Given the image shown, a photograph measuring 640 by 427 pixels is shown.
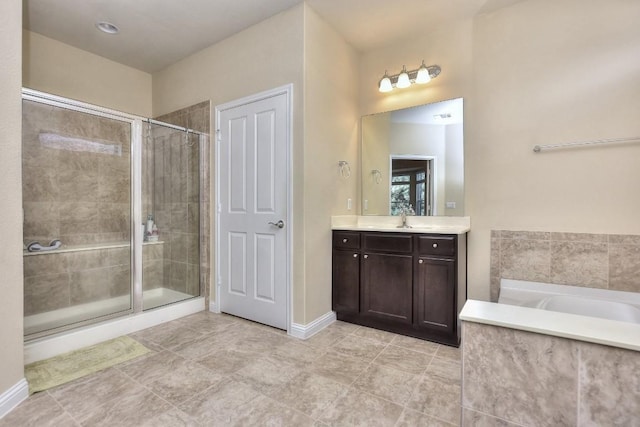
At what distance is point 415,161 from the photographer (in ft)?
9.73

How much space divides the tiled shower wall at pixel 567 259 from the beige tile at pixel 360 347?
1099 mm

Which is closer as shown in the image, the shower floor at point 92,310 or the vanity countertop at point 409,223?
the shower floor at point 92,310

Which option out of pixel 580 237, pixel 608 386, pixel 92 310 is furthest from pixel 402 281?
pixel 92 310

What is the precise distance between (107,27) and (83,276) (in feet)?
7.81

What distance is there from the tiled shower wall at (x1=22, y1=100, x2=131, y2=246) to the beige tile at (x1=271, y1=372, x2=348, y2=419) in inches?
82.9

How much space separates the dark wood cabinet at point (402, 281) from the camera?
2332 mm

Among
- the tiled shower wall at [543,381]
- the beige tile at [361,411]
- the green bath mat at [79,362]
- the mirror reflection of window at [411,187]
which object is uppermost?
the mirror reflection of window at [411,187]

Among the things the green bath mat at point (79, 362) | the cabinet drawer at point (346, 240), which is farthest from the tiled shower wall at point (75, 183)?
the cabinet drawer at point (346, 240)

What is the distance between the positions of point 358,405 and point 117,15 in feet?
11.6

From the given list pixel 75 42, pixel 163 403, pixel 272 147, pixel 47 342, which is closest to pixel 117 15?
pixel 75 42

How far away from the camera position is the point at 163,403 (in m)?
1.65

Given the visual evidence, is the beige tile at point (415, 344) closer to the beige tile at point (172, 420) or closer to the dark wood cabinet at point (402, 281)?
the dark wood cabinet at point (402, 281)

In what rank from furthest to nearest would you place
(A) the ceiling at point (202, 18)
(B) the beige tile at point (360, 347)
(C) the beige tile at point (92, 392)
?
(A) the ceiling at point (202, 18) → (B) the beige tile at point (360, 347) → (C) the beige tile at point (92, 392)

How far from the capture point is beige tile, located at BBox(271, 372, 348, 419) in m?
1.62
